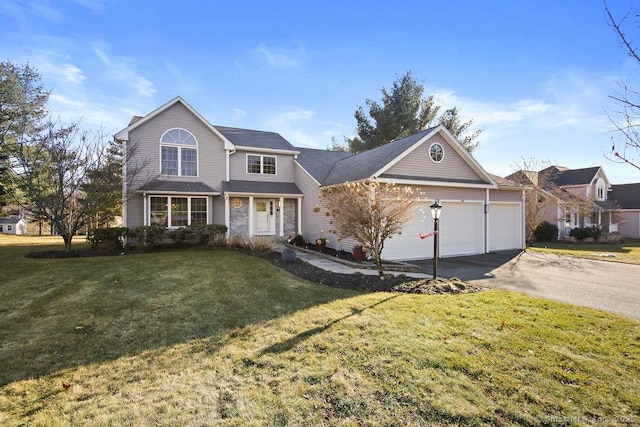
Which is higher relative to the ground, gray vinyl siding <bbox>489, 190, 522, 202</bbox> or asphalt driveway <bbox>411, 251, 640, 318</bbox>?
gray vinyl siding <bbox>489, 190, 522, 202</bbox>

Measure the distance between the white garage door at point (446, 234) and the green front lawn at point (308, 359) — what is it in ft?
18.5

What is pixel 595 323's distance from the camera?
5414 mm

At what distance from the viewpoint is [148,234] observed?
1365 centimetres

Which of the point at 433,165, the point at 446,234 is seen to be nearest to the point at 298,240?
the point at 446,234

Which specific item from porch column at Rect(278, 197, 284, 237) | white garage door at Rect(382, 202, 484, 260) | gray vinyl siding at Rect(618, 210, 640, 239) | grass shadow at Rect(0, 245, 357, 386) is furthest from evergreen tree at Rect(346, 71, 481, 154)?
grass shadow at Rect(0, 245, 357, 386)

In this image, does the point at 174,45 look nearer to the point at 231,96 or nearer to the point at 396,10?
the point at 231,96

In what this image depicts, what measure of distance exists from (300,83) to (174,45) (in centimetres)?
633

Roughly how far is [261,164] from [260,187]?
175cm

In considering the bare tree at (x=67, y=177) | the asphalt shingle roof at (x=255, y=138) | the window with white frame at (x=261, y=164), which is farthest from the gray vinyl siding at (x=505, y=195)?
the bare tree at (x=67, y=177)

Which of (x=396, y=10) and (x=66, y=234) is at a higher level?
(x=396, y=10)

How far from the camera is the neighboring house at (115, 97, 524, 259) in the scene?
13391mm

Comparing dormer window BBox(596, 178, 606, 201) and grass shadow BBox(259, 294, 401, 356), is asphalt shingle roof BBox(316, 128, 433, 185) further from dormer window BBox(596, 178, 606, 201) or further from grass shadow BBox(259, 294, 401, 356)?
dormer window BBox(596, 178, 606, 201)

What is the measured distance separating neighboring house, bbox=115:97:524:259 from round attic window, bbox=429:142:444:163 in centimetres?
4

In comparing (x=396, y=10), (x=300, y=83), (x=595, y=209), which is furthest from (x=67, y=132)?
(x=595, y=209)
